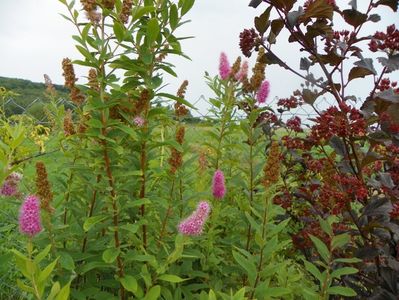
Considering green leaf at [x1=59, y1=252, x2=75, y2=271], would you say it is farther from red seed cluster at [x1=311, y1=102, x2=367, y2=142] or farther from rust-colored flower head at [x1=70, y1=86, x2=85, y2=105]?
red seed cluster at [x1=311, y1=102, x2=367, y2=142]

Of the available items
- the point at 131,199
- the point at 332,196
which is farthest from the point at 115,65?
the point at 332,196

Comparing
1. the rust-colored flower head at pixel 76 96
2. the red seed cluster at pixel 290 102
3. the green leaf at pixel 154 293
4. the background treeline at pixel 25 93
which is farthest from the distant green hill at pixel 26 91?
the green leaf at pixel 154 293

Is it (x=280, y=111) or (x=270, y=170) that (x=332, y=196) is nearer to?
(x=270, y=170)

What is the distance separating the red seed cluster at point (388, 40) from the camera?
2.15 metres

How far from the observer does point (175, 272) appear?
1.98 meters

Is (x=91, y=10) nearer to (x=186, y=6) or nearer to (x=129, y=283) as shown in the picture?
(x=186, y=6)

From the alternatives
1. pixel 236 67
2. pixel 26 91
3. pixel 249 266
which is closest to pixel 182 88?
pixel 236 67

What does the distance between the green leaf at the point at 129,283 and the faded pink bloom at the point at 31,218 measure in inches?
13.4

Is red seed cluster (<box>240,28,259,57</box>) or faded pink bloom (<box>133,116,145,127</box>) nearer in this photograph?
faded pink bloom (<box>133,116,145,127</box>)

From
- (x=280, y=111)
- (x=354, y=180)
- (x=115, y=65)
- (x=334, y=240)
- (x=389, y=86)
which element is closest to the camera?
(x=115, y=65)

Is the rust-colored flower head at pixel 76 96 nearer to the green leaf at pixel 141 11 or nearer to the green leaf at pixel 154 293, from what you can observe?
the green leaf at pixel 141 11

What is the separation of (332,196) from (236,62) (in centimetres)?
80

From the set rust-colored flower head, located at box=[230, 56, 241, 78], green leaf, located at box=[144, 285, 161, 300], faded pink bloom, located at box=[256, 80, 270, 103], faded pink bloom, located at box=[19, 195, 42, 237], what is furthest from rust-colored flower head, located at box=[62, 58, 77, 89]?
faded pink bloom, located at box=[256, 80, 270, 103]

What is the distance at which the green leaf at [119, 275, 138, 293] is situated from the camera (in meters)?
1.61
